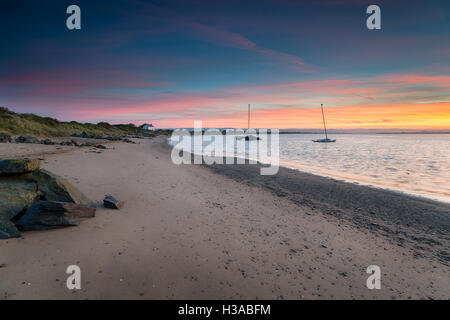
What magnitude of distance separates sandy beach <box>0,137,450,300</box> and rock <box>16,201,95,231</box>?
0.75 ft

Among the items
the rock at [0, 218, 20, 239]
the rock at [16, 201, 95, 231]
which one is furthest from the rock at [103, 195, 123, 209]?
the rock at [0, 218, 20, 239]

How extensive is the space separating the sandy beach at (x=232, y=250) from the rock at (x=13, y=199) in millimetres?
337

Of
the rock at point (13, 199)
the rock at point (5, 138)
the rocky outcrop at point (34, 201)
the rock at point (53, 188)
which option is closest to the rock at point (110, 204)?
the rocky outcrop at point (34, 201)

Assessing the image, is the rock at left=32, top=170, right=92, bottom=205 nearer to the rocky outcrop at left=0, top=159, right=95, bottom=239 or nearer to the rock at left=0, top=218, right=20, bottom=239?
the rocky outcrop at left=0, top=159, right=95, bottom=239

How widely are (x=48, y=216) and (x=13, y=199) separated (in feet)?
3.04

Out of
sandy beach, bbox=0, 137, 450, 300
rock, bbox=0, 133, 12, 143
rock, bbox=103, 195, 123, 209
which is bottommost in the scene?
sandy beach, bbox=0, 137, 450, 300

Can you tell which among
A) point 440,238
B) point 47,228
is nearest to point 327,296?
point 440,238

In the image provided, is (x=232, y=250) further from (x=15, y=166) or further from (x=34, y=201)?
(x=15, y=166)

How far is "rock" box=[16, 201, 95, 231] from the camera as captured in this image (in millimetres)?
5336

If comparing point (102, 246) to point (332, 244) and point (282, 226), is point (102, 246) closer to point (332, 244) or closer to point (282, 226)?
point (282, 226)

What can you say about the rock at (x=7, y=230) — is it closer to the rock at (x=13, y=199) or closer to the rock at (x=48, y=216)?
the rock at (x=13, y=199)

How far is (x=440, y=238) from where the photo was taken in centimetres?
689

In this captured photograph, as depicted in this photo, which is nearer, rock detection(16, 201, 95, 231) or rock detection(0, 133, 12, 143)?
rock detection(16, 201, 95, 231)

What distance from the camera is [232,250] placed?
18.3ft
